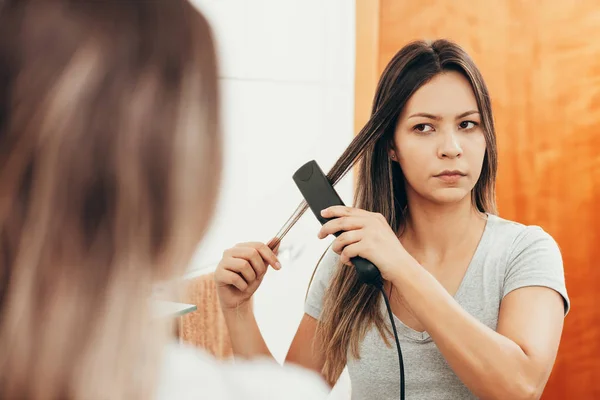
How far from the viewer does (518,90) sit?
1.75m

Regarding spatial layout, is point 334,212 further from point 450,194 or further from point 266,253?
point 450,194

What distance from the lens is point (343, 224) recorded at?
2.55ft

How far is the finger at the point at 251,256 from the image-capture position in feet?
2.64

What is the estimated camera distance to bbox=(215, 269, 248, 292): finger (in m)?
0.81

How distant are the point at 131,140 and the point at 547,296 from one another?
0.72 meters

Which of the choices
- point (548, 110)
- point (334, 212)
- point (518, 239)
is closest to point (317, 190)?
A: point (334, 212)

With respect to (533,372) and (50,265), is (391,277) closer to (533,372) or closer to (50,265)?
(533,372)

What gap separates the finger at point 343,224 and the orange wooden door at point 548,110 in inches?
38.0

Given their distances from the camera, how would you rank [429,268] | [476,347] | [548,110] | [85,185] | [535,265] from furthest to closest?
[548,110] < [429,268] < [535,265] < [476,347] < [85,185]

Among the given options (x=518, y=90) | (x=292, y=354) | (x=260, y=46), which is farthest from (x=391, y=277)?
(x=518, y=90)

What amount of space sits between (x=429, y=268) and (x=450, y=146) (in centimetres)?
21

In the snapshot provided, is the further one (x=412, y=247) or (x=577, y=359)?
(x=577, y=359)

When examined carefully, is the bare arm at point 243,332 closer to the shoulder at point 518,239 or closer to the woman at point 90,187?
the shoulder at point 518,239

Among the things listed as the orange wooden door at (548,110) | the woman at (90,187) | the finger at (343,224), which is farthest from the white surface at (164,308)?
the orange wooden door at (548,110)
